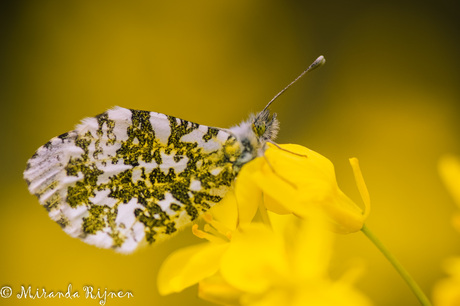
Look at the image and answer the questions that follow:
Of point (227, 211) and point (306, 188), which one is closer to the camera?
point (306, 188)

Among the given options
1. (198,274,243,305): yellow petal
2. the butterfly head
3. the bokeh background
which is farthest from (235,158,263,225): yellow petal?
the bokeh background

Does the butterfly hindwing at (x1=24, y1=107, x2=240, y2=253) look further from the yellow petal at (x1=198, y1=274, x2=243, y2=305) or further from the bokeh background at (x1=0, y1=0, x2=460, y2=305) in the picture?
the bokeh background at (x1=0, y1=0, x2=460, y2=305)

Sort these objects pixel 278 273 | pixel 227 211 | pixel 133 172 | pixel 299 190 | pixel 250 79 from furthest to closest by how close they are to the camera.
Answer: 1. pixel 250 79
2. pixel 133 172
3. pixel 227 211
4. pixel 299 190
5. pixel 278 273

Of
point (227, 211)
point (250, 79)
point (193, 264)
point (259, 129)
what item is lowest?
point (193, 264)

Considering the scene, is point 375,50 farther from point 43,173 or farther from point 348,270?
point 348,270

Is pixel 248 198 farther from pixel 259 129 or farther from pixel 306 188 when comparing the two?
pixel 259 129

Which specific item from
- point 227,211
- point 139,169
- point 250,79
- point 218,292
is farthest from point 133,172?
point 250,79

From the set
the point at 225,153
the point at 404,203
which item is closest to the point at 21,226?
the point at 404,203
